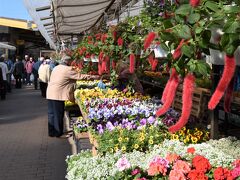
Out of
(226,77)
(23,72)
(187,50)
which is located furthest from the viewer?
(23,72)

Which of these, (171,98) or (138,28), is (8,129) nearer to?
(138,28)

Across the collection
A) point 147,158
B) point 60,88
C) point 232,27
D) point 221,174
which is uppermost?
point 232,27

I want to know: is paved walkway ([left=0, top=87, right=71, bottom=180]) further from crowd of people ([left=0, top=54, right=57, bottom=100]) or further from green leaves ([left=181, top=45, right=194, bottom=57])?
green leaves ([left=181, top=45, right=194, bottom=57])

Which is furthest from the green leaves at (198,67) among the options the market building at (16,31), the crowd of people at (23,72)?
the market building at (16,31)

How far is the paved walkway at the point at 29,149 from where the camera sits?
5067mm

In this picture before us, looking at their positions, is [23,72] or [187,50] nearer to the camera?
[187,50]

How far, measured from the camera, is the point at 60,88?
7.02 m

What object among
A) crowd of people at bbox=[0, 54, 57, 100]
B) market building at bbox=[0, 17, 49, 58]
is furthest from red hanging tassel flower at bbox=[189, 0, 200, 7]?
market building at bbox=[0, 17, 49, 58]

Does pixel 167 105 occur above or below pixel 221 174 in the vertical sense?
above

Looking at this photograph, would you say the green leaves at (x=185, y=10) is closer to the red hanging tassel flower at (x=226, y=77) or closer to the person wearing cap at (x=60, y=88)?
the red hanging tassel flower at (x=226, y=77)

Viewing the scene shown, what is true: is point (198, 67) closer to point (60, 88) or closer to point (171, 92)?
point (171, 92)

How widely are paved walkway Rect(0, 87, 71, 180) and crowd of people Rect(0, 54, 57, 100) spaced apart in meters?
2.40

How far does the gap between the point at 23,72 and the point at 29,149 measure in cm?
1359

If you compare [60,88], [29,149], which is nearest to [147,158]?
[29,149]
